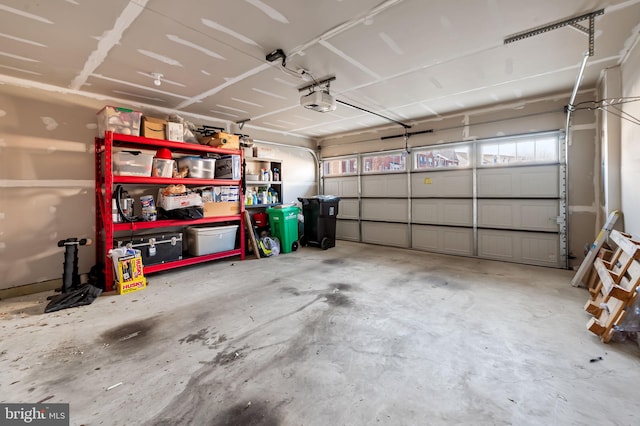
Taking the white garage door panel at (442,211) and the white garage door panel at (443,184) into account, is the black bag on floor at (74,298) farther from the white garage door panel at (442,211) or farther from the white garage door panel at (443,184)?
the white garage door panel at (443,184)

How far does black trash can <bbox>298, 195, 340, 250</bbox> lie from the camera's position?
591cm

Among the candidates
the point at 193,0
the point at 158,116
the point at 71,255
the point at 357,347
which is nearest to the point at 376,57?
the point at 193,0

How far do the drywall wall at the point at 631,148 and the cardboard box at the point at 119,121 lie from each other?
5736 mm

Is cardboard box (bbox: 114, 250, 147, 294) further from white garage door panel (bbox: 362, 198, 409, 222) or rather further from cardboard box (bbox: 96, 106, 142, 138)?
white garage door panel (bbox: 362, 198, 409, 222)

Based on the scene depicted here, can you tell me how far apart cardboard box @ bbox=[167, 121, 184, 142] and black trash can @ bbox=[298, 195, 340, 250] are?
272 cm

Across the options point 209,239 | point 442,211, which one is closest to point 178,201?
point 209,239

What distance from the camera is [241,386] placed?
1687 mm

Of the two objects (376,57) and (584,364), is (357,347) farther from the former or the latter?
(376,57)

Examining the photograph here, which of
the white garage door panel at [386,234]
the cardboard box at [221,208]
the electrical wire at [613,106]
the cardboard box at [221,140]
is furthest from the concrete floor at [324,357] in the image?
the white garage door panel at [386,234]

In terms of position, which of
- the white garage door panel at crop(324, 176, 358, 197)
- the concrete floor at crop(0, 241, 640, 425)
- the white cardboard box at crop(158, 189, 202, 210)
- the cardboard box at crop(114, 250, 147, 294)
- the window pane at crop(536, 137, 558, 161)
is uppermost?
the window pane at crop(536, 137, 558, 161)

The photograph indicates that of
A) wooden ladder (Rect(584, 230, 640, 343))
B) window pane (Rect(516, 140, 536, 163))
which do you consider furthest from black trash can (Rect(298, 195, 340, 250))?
wooden ladder (Rect(584, 230, 640, 343))

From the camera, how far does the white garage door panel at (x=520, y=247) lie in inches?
171

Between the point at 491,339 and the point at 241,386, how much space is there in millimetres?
Answer: 1971

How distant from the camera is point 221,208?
186 inches
